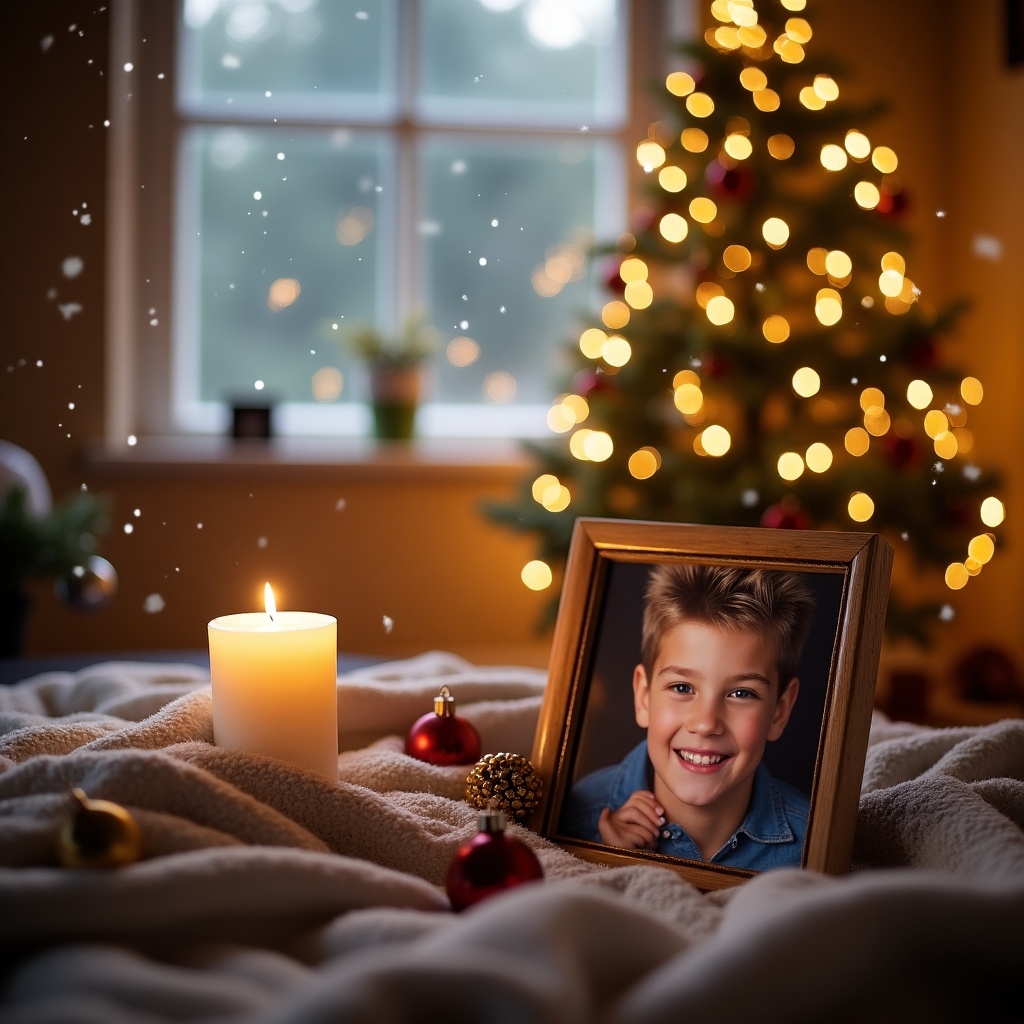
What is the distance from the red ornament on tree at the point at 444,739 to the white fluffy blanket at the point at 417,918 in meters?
0.07

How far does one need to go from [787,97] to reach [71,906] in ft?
7.40

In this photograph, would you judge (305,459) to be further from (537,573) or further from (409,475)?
(537,573)

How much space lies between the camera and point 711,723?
0.65 metres

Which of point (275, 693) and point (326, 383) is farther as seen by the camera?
point (326, 383)

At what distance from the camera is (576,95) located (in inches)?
120

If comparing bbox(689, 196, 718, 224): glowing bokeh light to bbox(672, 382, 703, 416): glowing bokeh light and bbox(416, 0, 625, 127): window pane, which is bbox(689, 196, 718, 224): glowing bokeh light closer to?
bbox(672, 382, 703, 416): glowing bokeh light

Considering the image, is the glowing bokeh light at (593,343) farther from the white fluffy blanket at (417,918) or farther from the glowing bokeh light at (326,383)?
the white fluffy blanket at (417,918)

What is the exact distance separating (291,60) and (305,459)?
111cm

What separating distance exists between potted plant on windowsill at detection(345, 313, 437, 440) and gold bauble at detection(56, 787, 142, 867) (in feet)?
7.82

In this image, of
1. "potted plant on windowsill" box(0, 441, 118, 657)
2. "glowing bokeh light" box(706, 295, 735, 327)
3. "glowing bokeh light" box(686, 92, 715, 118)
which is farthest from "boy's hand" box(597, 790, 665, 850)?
"glowing bokeh light" box(686, 92, 715, 118)

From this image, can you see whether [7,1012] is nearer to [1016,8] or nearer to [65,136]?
[65,136]

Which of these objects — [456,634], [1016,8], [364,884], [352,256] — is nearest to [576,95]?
[352,256]

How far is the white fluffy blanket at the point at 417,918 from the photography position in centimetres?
38

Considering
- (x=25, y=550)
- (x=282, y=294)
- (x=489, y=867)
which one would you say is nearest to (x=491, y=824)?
(x=489, y=867)
